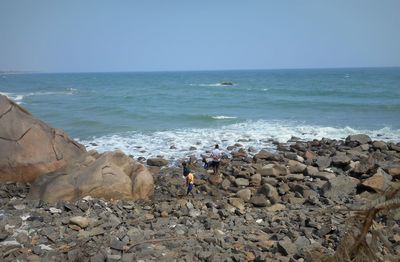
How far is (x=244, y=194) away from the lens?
10.9 metres

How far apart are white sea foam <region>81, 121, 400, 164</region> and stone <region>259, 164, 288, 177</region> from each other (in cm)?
438

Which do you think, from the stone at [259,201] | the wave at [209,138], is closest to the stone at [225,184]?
the stone at [259,201]

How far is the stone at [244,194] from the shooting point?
10.8m

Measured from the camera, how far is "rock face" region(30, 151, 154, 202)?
9.69 metres

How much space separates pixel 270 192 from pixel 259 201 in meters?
0.56

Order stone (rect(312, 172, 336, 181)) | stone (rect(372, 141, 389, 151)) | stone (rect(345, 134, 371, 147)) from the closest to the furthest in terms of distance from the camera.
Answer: stone (rect(312, 172, 336, 181)), stone (rect(372, 141, 389, 151)), stone (rect(345, 134, 371, 147))

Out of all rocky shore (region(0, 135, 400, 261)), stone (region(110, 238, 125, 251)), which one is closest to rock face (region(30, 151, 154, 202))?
rocky shore (region(0, 135, 400, 261))

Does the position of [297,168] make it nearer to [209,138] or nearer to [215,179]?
[215,179]

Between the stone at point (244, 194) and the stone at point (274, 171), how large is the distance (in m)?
1.83

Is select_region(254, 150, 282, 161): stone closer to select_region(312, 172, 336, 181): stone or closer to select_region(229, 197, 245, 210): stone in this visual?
select_region(312, 172, 336, 181): stone

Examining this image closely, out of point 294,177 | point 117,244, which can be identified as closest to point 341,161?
point 294,177

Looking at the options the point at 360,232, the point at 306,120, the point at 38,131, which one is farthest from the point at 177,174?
the point at 306,120

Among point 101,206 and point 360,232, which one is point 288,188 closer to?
point 101,206

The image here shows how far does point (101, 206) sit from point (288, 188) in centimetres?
590
